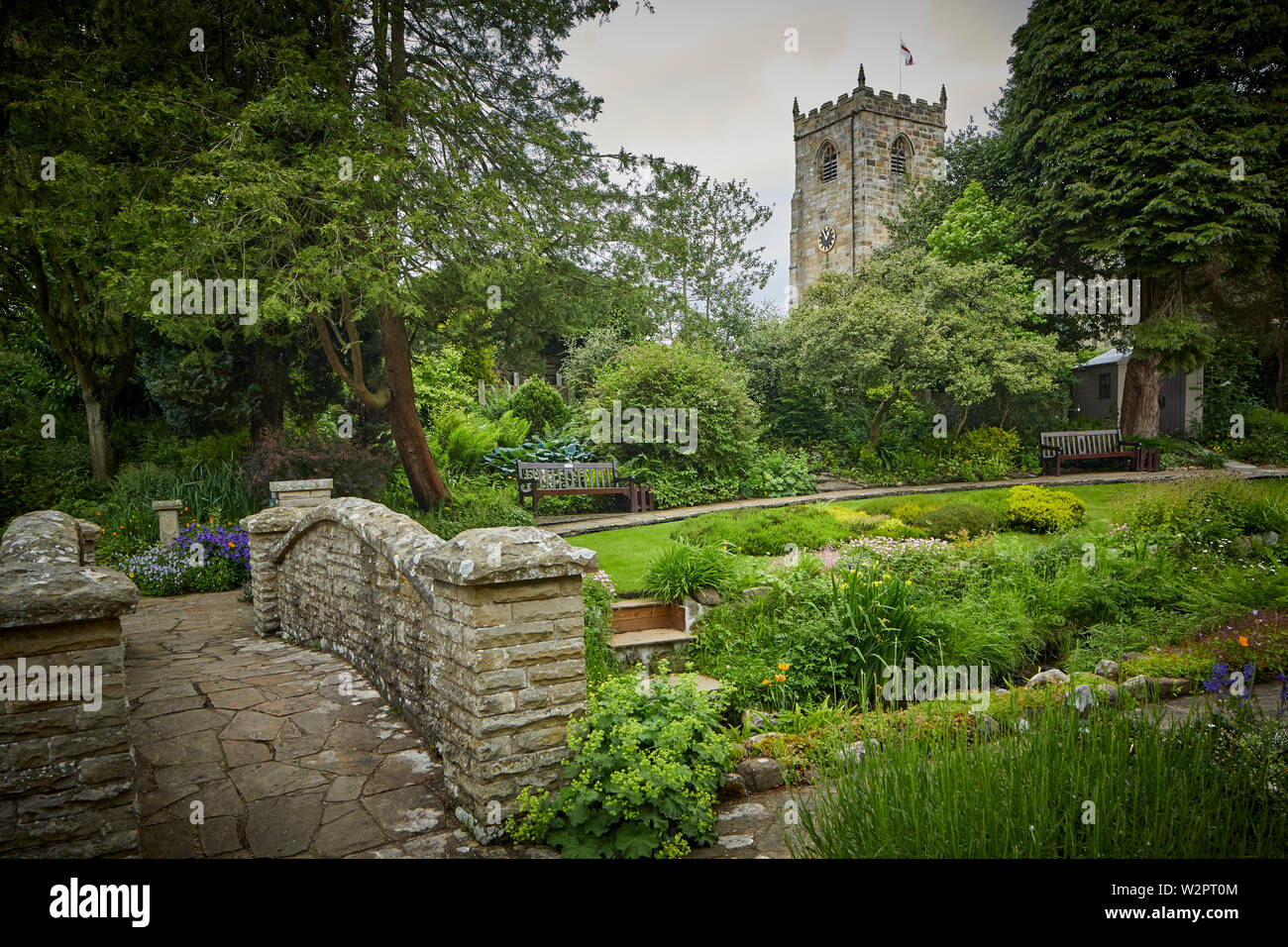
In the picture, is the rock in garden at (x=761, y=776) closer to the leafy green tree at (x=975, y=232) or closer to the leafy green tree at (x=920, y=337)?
the leafy green tree at (x=920, y=337)

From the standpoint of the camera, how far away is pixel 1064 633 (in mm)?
6340

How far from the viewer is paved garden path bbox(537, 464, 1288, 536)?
10.8 m

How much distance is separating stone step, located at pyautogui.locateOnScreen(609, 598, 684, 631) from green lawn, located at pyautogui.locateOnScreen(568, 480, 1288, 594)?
360 mm

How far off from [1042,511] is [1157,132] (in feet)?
32.3

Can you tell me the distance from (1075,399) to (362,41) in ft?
73.9

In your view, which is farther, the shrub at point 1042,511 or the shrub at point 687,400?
the shrub at point 687,400

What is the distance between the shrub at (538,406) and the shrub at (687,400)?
411 cm

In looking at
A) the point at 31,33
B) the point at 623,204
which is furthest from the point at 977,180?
the point at 31,33

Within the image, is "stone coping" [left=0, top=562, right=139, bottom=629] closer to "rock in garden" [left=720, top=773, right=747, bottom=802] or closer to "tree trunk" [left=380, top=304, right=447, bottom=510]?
"rock in garden" [left=720, top=773, right=747, bottom=802]

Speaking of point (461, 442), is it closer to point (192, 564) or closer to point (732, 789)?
point (192, 564)

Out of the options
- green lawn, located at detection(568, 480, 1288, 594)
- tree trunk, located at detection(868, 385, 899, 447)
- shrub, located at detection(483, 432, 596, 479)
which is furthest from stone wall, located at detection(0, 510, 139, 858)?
tree trunk, located at detection(868, 385, 899, 447)

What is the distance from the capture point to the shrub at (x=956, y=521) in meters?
8.91

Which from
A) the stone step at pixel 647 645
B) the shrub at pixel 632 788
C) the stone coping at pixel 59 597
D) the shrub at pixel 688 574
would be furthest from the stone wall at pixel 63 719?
the shrub at pixel 688 574

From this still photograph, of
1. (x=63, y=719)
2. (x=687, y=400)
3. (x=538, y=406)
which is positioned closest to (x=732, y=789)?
(x=63, y=719)
